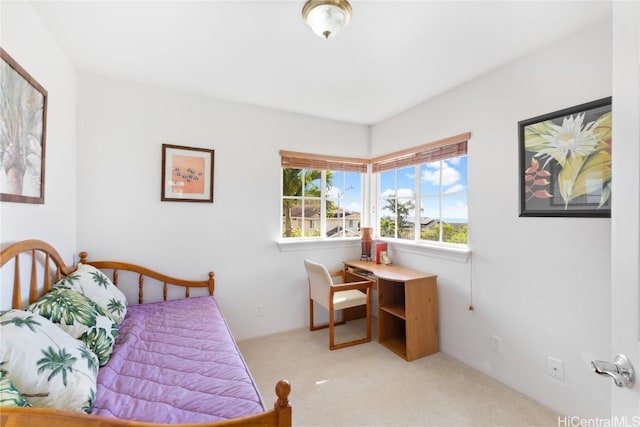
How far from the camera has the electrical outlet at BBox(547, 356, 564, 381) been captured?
1828 mm

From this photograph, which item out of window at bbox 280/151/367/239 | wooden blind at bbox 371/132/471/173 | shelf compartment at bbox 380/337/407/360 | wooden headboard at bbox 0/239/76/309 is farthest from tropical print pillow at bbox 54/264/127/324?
wooden blind at bbox 371/132/471/173

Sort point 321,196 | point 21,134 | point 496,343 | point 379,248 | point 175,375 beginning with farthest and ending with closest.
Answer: point 321,196 < point 379,248 < point 496,343 < point 21,134 < point 175,375

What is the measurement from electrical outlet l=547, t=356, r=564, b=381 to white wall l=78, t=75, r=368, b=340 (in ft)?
6.85

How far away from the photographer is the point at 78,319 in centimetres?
143

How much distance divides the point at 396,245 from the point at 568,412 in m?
1.83

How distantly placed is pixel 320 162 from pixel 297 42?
5.25 feet

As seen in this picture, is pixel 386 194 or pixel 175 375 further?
pixel 386 194

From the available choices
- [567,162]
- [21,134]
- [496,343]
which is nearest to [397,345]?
[496,343]

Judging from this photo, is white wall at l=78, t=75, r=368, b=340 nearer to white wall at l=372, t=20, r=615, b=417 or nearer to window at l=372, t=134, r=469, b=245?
window at l=372, t=134, r=469, b=245

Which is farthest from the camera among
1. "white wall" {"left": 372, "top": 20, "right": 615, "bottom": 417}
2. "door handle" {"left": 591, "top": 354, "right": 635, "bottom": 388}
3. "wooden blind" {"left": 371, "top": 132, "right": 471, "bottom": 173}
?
"wooden blind" {"left": 371, "top": 132, "right": 471, "bottom": 173}

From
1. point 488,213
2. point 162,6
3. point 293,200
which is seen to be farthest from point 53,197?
point 488,213

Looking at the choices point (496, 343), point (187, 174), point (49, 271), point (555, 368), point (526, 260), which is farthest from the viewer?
point (187, 174)

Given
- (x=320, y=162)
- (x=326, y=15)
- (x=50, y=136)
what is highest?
(x=326, y=15)

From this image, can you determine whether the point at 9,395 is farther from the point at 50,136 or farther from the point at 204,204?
the point at 204,204
